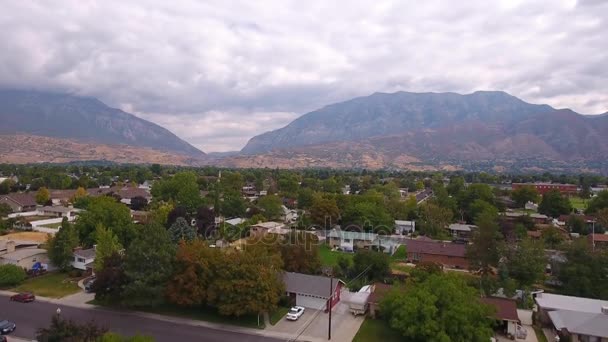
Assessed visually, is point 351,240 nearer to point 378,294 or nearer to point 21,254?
point 378,294

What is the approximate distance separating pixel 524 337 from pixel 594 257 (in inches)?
441

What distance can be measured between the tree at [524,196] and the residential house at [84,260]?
71564 mm

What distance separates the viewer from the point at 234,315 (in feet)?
81.6

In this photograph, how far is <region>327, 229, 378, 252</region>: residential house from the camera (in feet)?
148

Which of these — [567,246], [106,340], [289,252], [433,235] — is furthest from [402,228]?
[106,340]

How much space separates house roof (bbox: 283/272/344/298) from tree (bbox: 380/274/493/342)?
5.42 metres

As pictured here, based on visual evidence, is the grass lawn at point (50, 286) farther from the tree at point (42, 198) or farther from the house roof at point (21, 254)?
the tree at point (42, 198)

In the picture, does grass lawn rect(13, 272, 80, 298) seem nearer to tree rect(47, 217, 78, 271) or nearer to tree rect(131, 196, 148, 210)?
tree rect(47, 217, 78, 271)

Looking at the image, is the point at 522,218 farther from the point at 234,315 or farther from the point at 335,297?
the point at 234,315

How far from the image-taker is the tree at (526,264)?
30.8 m

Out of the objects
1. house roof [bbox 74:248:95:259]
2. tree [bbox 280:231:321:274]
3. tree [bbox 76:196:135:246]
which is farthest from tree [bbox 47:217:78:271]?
tree [bbox 280:231:321:274]

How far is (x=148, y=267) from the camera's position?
25.4 metres

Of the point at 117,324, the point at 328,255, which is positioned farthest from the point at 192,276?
the point at 328,255

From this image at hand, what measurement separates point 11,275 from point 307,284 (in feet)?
71.7
